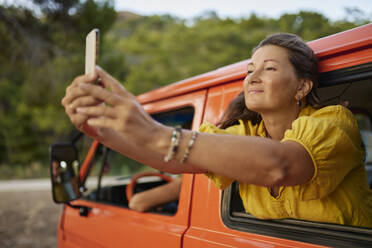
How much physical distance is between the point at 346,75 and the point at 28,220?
301 inches

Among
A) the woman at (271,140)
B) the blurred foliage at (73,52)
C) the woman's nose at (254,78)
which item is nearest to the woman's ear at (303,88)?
the woman at (271,140)

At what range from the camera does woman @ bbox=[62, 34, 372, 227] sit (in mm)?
747

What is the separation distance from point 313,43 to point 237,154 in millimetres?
741

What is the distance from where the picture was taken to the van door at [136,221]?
1444 millimetres

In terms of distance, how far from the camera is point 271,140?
81 cm

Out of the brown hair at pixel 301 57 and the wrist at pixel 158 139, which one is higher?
the brown hair at pixel 301 57

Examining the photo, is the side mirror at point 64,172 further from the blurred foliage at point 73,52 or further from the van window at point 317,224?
the blurred foliage at point 73,52

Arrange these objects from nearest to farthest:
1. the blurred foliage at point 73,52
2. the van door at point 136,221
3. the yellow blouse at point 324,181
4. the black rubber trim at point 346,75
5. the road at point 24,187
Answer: the yellow blouse at point 324,181, the black rubber trim at point 346,75, the van door at point 136,221, the blurred foliage at point 73,52, the road at point 24,187

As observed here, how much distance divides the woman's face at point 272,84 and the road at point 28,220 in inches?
209

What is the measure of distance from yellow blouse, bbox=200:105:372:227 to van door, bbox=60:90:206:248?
325 mm

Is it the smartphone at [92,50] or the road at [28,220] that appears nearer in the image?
the smartphone at [92,50]

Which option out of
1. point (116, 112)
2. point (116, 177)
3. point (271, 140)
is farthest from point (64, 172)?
point (271, 140)

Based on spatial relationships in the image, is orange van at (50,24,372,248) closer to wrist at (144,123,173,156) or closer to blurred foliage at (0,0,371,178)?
wrist at (144,123,173,156)

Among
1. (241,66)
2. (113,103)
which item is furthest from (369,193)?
(113,103)
